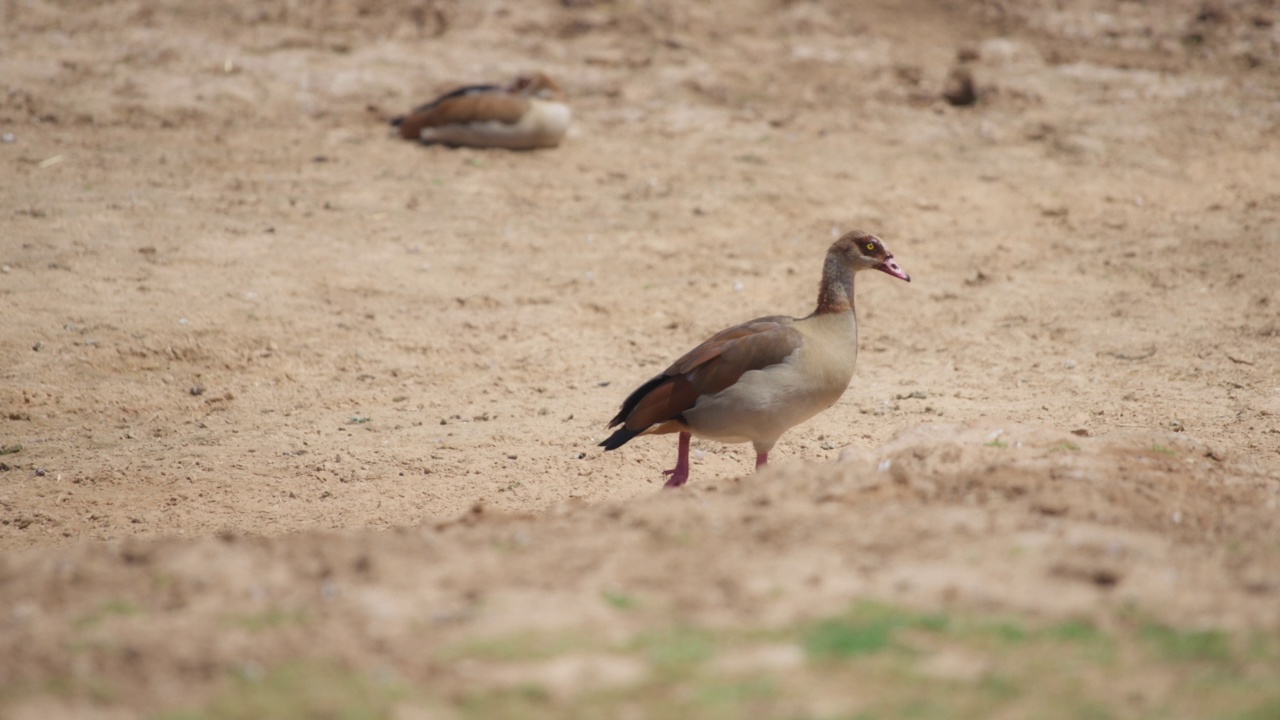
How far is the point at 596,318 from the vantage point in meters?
9.37

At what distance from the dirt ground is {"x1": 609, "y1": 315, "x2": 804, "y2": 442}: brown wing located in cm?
64

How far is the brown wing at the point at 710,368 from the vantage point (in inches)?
256

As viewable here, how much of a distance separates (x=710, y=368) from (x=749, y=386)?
0.90 ft

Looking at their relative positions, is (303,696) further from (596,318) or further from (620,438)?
(596,318)

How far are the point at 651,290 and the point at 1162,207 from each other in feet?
16.2

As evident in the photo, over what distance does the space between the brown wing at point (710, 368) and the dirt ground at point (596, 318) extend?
2.11ft

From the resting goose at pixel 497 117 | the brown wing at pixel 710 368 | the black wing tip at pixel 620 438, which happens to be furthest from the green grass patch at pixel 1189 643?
the resting goose at pixel 497 117

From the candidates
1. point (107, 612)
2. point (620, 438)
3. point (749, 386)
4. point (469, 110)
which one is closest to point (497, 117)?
point (469, 110)

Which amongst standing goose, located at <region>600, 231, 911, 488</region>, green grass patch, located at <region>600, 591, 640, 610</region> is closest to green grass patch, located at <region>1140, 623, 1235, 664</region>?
green grass patch, located at <region>600, 591, 640, 610</region>

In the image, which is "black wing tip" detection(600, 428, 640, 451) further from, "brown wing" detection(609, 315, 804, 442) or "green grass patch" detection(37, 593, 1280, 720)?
"green grass patch" detection(37, 593, 1280, 720)

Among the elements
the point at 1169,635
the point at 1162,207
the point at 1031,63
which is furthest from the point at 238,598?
the point at 1031,63

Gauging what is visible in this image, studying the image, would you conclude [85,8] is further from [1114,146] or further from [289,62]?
[1114,146]

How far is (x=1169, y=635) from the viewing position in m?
3.69

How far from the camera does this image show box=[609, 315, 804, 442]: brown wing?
6512 millimetres
